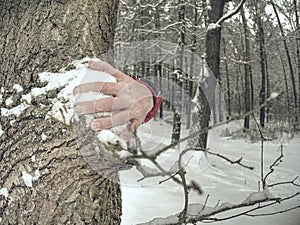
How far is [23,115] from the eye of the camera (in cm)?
82

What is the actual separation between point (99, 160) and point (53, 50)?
264 mm

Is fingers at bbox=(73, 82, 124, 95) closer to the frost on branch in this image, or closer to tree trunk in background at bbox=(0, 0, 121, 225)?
tree trunk in background at bbox=(0, 0, 121, 225)

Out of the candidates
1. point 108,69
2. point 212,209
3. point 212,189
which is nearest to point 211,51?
point 212,189

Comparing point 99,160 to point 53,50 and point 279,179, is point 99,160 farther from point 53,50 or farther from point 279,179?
point 279,179

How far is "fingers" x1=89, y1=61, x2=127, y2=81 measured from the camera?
2.51ft

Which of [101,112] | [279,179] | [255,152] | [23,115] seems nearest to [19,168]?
[23,115]

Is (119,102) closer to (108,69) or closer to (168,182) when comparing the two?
(108,69)

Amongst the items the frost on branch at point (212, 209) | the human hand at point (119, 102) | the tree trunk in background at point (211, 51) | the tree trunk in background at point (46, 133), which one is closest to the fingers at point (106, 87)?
the human hand at point (119, 102)

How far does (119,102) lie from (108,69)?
0.31ft

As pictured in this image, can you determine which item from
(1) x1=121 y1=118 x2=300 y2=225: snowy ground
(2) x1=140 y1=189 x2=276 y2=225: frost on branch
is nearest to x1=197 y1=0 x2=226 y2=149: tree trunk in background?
(1) x1=121 y1=118 x2=300 y2=225: snowy ground

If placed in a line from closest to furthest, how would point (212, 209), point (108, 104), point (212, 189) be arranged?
point (108, 104), point (212, 209), point (212, 189)

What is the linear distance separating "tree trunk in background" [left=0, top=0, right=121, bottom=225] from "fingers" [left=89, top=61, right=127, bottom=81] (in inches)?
2.4

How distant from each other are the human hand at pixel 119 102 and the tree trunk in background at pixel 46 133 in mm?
95

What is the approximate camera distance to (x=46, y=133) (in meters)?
0.81
